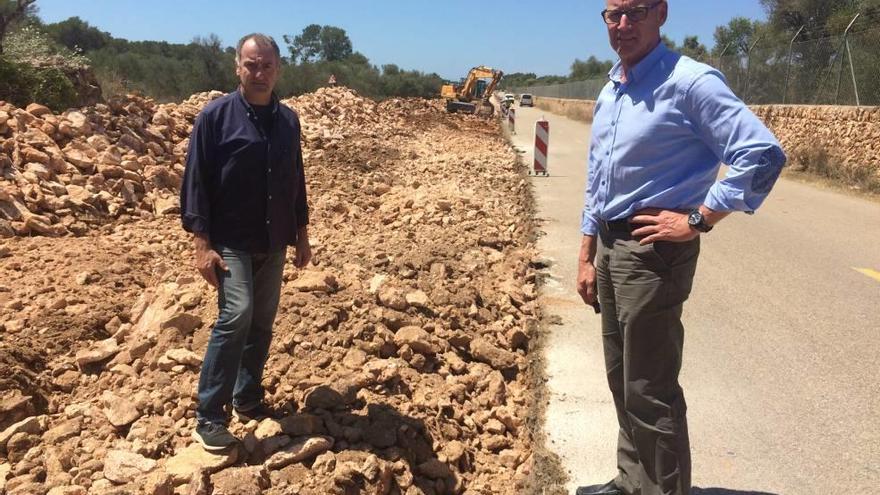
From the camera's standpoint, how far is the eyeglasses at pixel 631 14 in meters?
2.33

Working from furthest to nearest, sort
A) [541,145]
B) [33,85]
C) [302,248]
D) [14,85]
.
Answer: [541,145] < [33,85] < [14,85] < [302,248]

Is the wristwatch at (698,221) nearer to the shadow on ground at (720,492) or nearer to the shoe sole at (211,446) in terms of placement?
the shadow on ground at (720,492)

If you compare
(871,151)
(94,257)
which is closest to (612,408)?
(94,257)

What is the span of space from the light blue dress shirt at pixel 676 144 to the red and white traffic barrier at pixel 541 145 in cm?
A: 1005

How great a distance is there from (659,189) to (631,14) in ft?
2.10

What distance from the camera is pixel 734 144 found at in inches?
83.5

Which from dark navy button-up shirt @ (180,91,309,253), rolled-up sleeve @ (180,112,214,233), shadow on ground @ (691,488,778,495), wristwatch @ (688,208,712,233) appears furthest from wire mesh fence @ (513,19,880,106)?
rolled-up sleeve @ (180,112,214,233)

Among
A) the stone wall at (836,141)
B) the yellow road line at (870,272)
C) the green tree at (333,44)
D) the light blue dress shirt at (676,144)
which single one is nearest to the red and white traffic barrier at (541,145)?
the stone wall at (836,141)

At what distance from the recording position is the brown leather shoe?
2949mm

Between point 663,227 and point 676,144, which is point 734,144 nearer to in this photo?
point 676,144

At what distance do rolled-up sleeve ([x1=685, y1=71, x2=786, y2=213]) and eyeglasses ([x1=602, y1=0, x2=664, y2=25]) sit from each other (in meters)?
0.33

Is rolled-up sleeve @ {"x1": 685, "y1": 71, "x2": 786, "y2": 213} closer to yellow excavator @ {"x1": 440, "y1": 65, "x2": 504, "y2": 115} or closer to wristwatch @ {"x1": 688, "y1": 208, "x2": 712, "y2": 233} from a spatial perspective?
wristwatch @ {"x1": 688, "y1": 208, "x2": 712, "y2": 233}

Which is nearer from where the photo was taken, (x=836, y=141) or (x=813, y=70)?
(x=836, y=141)

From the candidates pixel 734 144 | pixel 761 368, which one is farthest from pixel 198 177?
pixel 761 368
